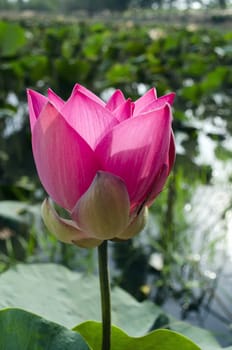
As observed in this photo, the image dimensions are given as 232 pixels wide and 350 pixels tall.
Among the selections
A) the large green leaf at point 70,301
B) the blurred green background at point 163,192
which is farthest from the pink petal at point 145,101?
the blurred green background at point 163,192

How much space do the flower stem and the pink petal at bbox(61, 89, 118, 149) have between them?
0.29ft

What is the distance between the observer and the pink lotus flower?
1.50ft

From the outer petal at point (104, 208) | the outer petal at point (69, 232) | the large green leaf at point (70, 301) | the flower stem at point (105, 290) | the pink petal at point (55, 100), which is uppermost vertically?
the pink petal at point (55, 100)

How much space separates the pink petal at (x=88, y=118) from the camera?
460 millimetres

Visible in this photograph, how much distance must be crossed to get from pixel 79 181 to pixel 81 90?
0.07 meters

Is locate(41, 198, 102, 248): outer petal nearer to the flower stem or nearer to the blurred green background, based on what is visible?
the flower stem

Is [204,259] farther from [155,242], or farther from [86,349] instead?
[86,349]

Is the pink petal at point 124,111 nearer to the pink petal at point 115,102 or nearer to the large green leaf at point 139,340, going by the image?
the pink petal at point 115,102

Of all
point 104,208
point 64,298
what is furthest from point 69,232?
point 64,298

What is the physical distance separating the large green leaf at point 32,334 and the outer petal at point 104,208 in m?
0.09

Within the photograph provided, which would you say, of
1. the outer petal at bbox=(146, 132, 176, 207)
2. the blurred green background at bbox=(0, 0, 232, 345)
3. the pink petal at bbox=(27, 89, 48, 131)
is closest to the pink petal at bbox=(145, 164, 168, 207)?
the outer petal at bbox=(146, 132, 176, 207)

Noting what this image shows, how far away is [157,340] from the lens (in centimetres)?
54

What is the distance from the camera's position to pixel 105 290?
49 centimetres

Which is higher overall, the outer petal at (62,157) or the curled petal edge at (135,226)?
the outer petal at (62,157)
